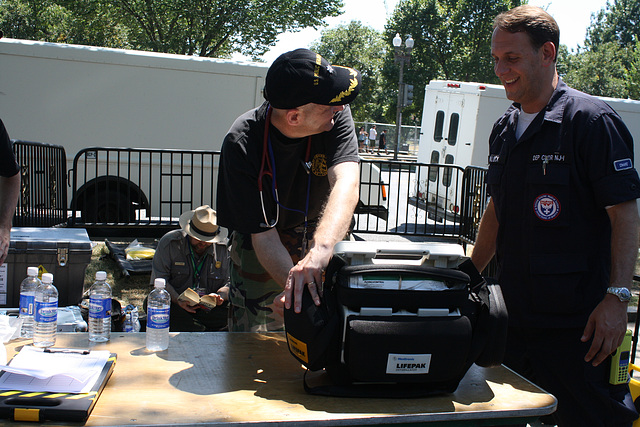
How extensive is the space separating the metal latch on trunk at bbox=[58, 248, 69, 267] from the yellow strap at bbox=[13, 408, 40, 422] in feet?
7.22

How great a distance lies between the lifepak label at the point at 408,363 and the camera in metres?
1.95

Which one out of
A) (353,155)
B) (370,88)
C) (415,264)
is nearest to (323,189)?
(353,155)

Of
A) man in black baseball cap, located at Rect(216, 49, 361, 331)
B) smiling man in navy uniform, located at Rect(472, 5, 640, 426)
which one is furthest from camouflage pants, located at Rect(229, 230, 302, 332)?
smiling man in navy uniform, located at Rect(472, 5, 640, 426)

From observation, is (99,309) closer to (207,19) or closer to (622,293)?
(622,293)

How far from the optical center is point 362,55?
48.5 m

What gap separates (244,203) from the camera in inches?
98.3

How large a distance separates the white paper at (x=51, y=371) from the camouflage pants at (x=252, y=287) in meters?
0.79

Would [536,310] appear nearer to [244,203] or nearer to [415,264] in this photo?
[415,264]

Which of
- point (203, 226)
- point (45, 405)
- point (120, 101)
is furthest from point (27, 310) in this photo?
point (120, 101)

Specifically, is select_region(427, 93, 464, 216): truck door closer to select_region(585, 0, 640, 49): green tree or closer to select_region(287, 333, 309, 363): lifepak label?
select_region(287, 333, 309, 363): lifepak label

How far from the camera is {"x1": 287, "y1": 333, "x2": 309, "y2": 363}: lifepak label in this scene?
2022 millimetres

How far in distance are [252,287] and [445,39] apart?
122ft

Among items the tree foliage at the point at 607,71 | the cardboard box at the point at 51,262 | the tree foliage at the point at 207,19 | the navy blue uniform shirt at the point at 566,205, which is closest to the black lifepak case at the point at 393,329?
the navy blue uniform shirt at the point at 566,205

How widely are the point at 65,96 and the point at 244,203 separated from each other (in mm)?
8093
